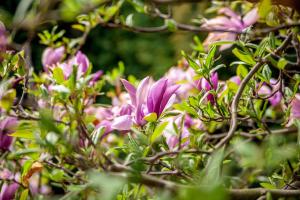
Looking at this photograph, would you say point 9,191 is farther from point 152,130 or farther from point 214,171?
point 214,171

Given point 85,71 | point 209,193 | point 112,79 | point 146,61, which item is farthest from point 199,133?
point 146,61

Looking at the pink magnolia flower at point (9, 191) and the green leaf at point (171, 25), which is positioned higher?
the green leaf at point (171, 25)

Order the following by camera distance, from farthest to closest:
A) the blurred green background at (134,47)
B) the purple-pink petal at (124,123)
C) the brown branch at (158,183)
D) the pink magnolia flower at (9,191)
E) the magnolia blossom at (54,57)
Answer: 1. the blurred green background at (134,47)
2. the magnolia blossom at (54,57)
3. the pink magnolia flower at (9,191)
4. the purple-pink petal at (124,123)
5. the brown branch at (158,183)

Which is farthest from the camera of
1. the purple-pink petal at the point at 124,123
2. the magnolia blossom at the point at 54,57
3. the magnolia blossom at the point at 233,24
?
the magnolia blossom at the point at 54,57

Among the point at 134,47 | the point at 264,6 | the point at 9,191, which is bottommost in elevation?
the point at 134,47

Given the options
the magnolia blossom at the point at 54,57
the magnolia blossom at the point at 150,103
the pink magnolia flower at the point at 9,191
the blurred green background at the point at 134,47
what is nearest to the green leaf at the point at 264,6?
the magnolia blossom at the point at 150,103

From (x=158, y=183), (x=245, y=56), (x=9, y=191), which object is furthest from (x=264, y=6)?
(x=9, y=191)

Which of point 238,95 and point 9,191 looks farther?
point 9,191

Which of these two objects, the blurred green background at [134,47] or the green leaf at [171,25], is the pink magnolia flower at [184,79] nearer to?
the green leaf at [171,25]

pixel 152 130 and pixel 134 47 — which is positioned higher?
pixel 152 130

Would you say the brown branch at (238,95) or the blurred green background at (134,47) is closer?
the brown branch at (238,95)

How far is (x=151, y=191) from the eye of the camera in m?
0.80

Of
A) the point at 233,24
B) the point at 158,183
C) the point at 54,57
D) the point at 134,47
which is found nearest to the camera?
the point at 158,183

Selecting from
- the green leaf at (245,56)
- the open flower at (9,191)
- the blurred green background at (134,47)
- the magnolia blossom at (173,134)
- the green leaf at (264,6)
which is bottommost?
the blurred green background at (134,47)
